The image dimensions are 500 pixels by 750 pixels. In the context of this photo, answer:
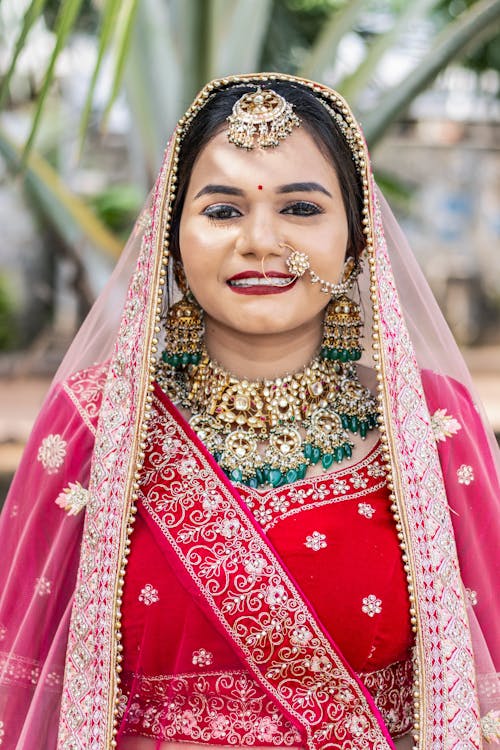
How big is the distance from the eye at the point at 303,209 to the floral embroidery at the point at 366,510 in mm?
511

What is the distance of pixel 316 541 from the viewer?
1.72 metres

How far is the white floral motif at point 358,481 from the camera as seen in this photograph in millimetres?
1793

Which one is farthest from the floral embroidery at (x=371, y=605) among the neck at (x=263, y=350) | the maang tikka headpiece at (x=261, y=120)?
the maang tikka headpiece at (x=261, y=120)

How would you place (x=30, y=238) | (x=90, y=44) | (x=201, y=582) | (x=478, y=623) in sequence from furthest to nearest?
(x=30, y=238), (x=90, y=44), (x=478, y=623), (x=201, y=582)

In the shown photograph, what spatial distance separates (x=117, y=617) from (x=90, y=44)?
322 inches

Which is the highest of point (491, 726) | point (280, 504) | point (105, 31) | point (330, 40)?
point (330, 40)

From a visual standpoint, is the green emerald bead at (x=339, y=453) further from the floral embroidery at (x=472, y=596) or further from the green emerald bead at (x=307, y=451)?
the floral embroidery at (x=472, y=596)

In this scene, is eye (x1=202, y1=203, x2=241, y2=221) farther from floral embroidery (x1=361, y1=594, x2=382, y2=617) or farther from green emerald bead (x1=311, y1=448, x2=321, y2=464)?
floral embroidery (x1=361, y1=594, x2=382, y2=617)

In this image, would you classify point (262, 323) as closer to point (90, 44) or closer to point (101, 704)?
point (101, 704)

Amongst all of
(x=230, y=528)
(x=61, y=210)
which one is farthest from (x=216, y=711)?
(x=61, y=210)

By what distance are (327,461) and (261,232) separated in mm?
419

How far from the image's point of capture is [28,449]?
1928 millimetres

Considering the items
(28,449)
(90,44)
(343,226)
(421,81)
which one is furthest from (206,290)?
(90,44)

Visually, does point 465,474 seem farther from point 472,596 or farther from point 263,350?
point 263,350
